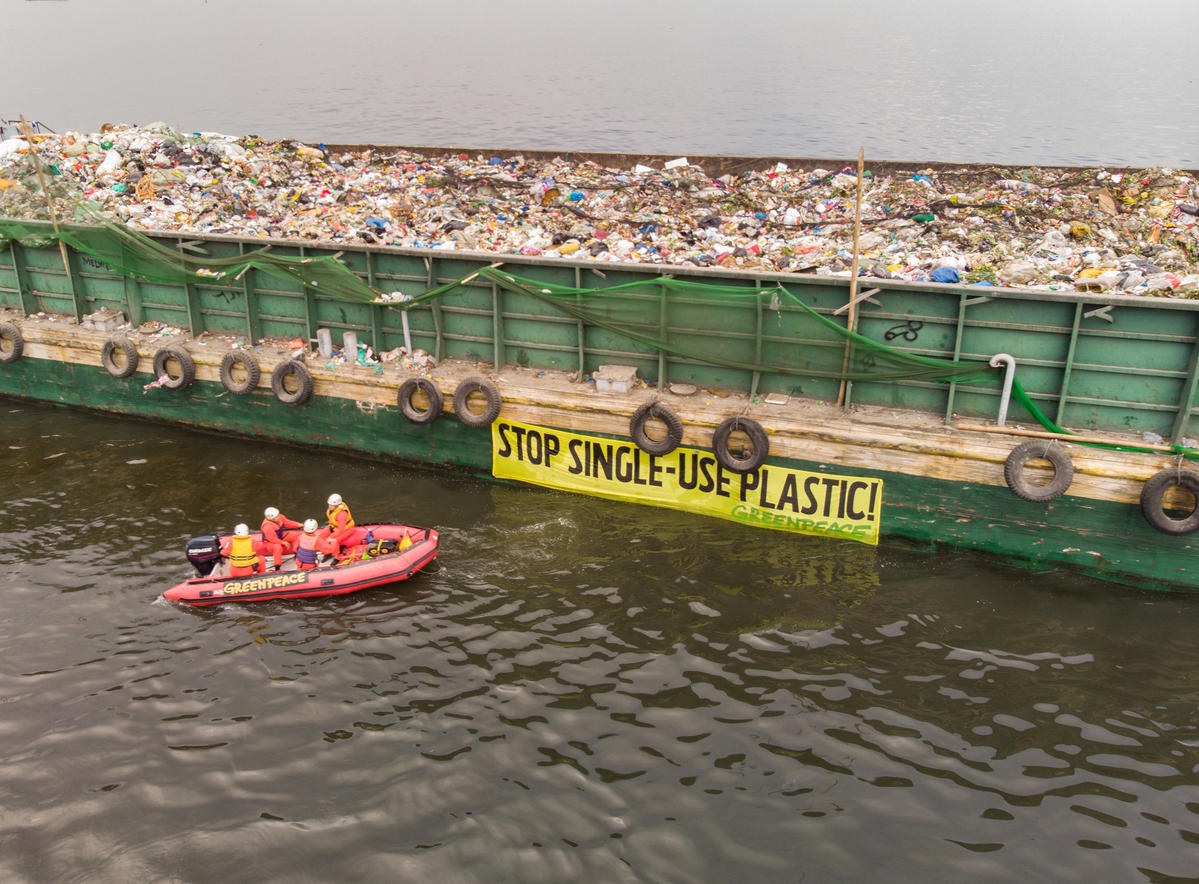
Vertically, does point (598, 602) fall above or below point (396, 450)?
below

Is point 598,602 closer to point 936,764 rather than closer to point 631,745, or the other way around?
point 631,745

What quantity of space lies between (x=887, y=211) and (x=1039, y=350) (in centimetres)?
774

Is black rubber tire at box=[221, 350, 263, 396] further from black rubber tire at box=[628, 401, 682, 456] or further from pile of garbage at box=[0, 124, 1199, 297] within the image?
black rubber tire at box=[628, 401, 682, 456]

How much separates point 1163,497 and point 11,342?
16770 mm

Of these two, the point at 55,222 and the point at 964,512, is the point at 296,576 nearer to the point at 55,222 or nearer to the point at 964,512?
the point at 964,512

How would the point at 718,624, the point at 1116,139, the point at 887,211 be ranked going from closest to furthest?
the point at 718,624 → the point at 887,211 → the point at 1116,139

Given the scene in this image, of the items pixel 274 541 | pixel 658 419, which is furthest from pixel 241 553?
pixel 658 419

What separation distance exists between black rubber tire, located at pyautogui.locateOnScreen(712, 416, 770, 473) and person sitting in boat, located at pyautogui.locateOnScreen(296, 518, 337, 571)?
4.74 meters

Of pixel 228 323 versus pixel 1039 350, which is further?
pixel 228 323

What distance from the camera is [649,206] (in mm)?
17469

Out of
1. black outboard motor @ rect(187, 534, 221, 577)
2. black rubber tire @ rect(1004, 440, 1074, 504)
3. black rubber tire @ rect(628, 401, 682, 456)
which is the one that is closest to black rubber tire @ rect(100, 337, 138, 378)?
black outboard motor @ rect(187, 534, 221, 577)

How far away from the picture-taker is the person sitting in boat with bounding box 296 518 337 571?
32.1 feet

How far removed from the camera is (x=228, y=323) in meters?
13.2

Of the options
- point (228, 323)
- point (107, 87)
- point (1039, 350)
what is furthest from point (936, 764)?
point (107, 87)
